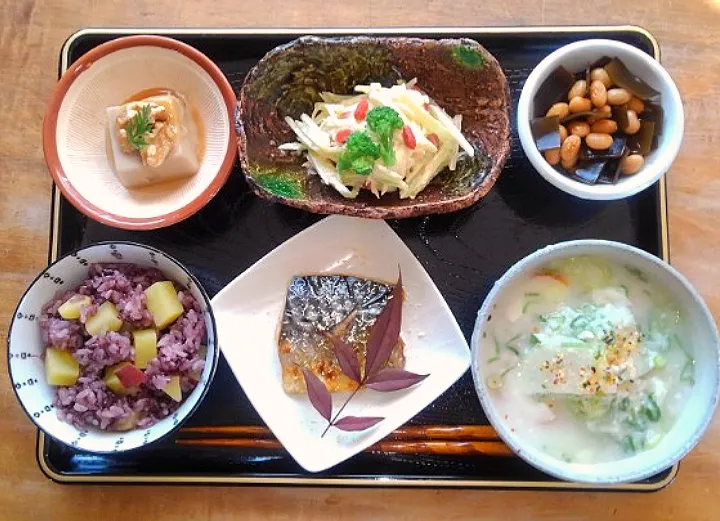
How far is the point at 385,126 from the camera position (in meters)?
1.95

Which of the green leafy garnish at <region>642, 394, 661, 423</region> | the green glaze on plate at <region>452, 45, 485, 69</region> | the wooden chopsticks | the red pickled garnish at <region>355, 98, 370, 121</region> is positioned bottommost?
the wooden chopsticks

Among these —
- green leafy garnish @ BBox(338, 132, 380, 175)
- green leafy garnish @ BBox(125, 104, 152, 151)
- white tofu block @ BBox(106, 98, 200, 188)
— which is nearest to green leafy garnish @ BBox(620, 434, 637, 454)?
green leafy garnish @ BBox(338, 132, 380, 175)

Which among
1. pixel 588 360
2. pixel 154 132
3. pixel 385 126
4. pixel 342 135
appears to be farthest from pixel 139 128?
pixel 588 360

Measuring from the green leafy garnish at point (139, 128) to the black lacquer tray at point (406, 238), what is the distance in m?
0.23

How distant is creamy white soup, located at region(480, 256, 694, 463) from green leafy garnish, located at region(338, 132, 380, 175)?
450 millimetres

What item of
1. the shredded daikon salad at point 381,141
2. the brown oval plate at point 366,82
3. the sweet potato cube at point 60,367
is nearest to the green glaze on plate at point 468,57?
the brown oval plate at point 366,82

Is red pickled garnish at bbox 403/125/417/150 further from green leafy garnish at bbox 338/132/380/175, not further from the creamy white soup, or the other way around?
the creamy white soup

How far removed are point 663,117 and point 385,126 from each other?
689mm

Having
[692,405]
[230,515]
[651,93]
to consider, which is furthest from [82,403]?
[651,93]

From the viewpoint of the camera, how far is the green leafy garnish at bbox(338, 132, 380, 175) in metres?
1.95

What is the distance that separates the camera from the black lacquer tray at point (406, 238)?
2021mm

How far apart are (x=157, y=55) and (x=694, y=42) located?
139cm

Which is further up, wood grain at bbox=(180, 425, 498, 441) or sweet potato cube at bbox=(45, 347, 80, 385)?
sweet potato cube at bbox=(45, 347, 80, 385)

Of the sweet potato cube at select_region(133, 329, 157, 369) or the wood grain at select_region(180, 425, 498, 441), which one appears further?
the wood grain at select_region(180, 425, 498, 441)
